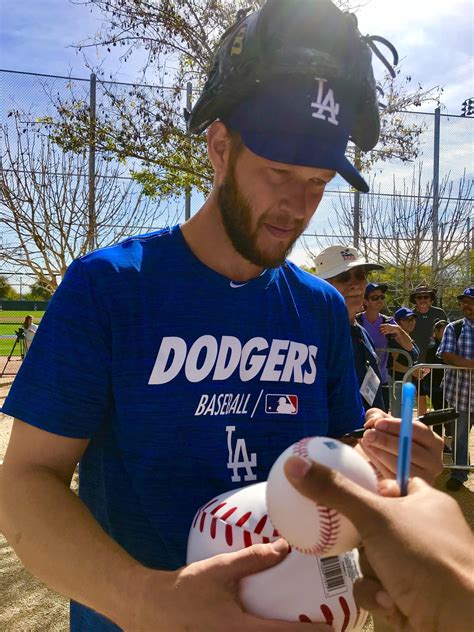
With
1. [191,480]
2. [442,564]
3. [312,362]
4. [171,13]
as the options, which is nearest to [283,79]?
[312,362]

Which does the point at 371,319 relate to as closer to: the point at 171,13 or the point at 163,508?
the point at 171,13

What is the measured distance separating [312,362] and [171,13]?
850 centimetres

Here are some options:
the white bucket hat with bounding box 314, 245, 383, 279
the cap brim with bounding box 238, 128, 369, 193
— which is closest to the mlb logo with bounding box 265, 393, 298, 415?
the cap brim with bounding box 238, 128, 369, 193

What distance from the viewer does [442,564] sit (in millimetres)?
786

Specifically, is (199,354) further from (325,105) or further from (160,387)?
(325,105)

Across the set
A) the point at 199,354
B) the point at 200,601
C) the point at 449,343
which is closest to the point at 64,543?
the point at 200,601

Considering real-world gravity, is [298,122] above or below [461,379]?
above

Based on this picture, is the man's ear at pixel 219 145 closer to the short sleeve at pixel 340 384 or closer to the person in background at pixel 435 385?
the short sleeve at pixel 340 384

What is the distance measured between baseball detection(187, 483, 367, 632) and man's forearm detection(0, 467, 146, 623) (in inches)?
9.0

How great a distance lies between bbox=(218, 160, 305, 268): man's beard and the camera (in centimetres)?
154

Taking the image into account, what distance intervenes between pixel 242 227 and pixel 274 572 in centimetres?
91

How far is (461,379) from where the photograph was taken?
721cm

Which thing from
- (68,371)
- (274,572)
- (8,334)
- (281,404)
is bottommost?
(8,334)

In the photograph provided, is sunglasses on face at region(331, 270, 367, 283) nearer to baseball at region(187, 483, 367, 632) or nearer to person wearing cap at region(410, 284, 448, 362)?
baseball at region(187, 483, 367, 632)
